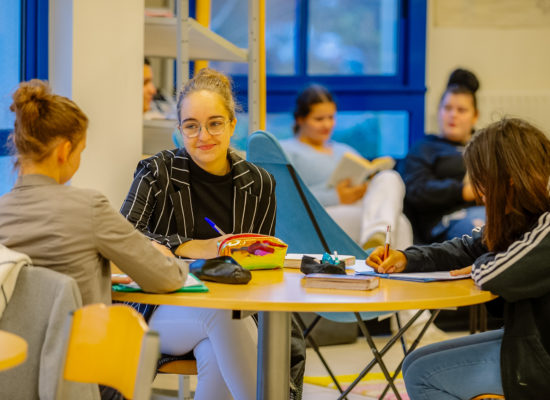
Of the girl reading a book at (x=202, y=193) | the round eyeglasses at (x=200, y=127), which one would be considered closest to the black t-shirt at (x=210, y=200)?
the girl reading a book at (x=202, y=193)

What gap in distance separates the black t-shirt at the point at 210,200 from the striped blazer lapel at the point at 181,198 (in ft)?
0.07

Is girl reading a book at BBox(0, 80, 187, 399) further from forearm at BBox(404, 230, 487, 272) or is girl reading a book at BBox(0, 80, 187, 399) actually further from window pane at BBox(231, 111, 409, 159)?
window pane at BBox(231, 111, 409, 159)

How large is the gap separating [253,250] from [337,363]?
6.09 feet

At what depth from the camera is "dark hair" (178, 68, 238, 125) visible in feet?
7.90

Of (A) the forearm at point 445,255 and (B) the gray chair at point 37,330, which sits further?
(A) the forearm at point 445,255

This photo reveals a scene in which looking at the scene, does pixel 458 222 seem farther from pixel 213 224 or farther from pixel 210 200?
pixel 213 224

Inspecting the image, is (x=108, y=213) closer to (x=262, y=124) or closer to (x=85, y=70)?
(x=85, y=70)

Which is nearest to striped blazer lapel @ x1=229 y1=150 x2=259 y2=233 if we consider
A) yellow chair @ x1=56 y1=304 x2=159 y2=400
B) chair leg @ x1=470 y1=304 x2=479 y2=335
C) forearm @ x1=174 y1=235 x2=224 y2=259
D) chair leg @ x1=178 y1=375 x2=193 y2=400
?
forearm @ x1=174 y1=235 x2=224 y2=259

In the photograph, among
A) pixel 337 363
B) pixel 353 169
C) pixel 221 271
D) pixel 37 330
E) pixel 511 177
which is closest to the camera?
pixel 37 330

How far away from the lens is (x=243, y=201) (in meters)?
2.43

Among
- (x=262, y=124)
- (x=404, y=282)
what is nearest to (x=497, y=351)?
(x=404, y=282)

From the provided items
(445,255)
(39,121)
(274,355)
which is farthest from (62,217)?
(445,255)

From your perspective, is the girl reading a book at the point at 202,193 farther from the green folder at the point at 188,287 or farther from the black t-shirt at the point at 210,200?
the green folder at the point at 188,287

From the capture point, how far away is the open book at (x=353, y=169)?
13.8 ft
